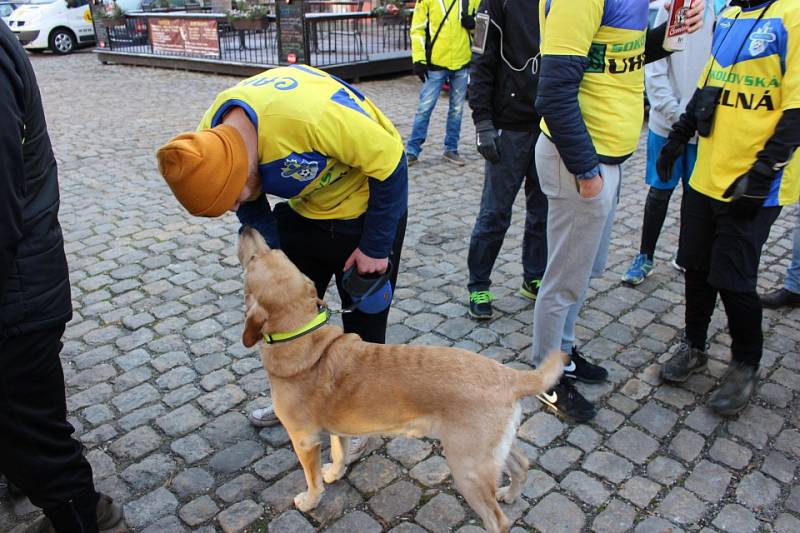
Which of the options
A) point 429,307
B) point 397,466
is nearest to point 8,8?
point 429,307

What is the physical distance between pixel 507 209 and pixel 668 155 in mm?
1112

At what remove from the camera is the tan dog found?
8.11ft

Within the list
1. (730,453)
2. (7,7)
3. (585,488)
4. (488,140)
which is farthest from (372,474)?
(7,7)

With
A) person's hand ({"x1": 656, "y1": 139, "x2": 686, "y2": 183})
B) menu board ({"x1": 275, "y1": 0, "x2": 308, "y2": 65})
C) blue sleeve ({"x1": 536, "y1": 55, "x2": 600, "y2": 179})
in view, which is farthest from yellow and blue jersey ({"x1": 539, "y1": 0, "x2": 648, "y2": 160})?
Result: menu board ({"x1": 275, "y1": 0, "x2": 308, "y2": 65})

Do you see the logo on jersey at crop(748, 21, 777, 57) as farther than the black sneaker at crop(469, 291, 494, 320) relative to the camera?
No

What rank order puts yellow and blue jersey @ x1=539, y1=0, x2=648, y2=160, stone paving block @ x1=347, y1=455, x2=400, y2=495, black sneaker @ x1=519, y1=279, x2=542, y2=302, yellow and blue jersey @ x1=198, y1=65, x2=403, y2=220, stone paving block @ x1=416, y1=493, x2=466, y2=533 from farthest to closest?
black sneaker @ x1=519, y1=279, x2=542, y2=302, stone paving block @ x1=347, y1=455, x2=400, y2=495, stone paving block @ x1=416, y1=493, x2=466, y2=533, yellow and blue jersey @ x1=539, y1=0, x2=648, y2=160, yellow and blue jersey @ x1=198, y1=65, x2=403, y2=220

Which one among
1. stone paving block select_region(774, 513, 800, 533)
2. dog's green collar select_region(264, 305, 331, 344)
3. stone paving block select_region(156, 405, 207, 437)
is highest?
dog's green collar select_region(264, 305, 331, 344)

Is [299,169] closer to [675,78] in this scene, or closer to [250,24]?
[675,78]

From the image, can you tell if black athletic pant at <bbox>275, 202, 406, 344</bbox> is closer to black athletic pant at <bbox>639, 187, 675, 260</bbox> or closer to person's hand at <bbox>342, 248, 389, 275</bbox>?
person's hand at <bbox>342, 248, 389, 275</bbox>

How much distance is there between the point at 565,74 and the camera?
2744mm

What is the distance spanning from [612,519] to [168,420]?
2405mm

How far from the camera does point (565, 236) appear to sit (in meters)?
3.22

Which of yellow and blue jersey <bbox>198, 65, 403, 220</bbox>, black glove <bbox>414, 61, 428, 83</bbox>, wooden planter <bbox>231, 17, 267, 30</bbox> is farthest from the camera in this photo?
wooden planter <bbox>231, 17, 267, 30</bbox>

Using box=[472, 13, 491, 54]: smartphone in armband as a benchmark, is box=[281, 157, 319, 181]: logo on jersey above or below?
below
